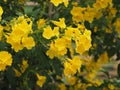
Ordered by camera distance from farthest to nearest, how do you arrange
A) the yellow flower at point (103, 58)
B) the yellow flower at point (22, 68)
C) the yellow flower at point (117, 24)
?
the yellow flower at point (103, 58) → the yellow flower at point (117, 24) → the yellow flower at point (22, 68)

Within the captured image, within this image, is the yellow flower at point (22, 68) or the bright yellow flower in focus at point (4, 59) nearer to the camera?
the bright yellow flower in focus at point (4, 59)

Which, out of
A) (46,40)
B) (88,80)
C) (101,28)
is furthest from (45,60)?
(88,80)

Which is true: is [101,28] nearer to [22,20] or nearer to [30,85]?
[30,85]

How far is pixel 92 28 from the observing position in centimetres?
313

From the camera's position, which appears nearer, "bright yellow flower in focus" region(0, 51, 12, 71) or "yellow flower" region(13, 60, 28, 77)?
"bright yellow flower in focus" region(0, 51, 12, 71)

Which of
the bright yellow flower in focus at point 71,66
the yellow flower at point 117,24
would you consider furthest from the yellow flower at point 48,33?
the yellow flower at point 117,24

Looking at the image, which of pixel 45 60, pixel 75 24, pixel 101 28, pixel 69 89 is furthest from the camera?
pixel 69 89

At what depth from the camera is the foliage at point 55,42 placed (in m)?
2.20

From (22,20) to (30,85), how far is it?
750 millimetres

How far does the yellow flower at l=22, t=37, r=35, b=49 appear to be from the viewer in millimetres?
2152

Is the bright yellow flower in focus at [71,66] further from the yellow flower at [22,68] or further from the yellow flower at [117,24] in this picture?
the yellow flower at [117,24]

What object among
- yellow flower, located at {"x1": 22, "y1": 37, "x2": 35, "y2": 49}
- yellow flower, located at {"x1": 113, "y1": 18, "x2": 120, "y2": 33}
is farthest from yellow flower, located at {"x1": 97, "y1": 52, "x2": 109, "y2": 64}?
yellow flower, located at {"x1": 22, "y1": 37, "x2": 35, "y2": 49}

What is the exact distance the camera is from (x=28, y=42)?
7.12 feet

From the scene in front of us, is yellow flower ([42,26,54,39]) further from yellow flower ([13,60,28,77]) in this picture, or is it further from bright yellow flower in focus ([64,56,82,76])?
yellow flower ([13,60,28,77])
